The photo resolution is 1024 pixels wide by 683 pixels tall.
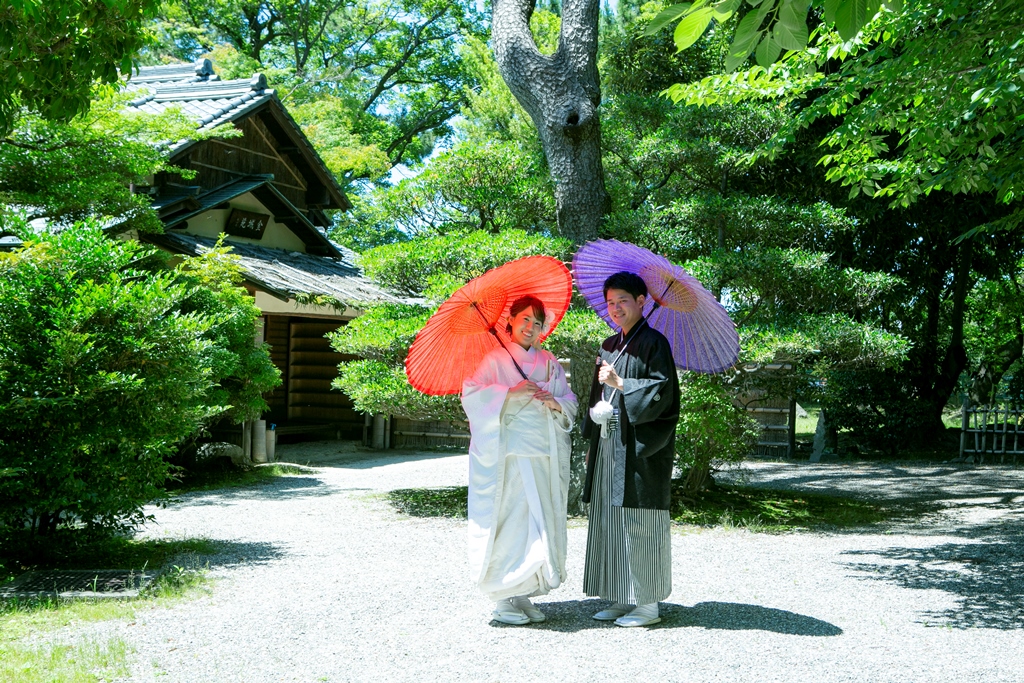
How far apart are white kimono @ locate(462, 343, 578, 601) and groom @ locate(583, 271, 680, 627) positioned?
217 millimetres

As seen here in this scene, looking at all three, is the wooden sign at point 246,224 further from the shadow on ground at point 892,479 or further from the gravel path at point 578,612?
the shadow on ground at point 892,479

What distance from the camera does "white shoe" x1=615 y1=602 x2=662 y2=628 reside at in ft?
14.8

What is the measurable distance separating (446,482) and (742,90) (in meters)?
5.48

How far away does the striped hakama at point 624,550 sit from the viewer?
14.8 ft

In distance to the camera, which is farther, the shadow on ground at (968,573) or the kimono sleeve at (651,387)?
the shadow on ground at (968,573)

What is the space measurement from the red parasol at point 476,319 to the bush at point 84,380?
6.05 ft

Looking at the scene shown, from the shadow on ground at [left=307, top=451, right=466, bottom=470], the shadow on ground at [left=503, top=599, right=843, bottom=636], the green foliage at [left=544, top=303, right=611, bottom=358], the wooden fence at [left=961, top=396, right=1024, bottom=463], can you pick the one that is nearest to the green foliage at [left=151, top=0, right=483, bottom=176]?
the shadow on ground at [left=307, top=451, right=466, bottom=470]

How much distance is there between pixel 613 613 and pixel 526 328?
155cm

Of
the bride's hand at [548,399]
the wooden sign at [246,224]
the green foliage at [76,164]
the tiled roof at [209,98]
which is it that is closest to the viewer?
the bride's hand at [548,399]

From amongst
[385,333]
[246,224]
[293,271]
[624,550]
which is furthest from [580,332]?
[246,224]

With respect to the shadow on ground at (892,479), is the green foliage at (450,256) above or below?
above

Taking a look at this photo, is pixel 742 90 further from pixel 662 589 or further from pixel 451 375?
pixel 662 589

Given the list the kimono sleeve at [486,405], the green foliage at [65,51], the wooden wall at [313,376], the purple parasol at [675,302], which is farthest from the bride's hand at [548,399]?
the wooden wall at [313,376]

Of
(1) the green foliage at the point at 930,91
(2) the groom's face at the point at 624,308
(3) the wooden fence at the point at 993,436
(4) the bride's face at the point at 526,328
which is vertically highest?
(1) the green foliage at the point at 930,91
